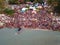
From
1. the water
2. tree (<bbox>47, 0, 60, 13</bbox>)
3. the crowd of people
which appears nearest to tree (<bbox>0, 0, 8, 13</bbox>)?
the crowd of people

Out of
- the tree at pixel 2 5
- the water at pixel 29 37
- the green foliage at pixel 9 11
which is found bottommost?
the water at pixel 29 37

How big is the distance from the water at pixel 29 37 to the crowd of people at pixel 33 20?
72cm

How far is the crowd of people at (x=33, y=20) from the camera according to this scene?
1016cm

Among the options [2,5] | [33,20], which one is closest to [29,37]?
[33,20]

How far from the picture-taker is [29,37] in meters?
8.45

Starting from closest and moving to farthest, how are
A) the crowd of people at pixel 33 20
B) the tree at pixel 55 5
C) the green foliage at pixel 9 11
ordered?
the crowd of people at pixel 33 20 < the green foliage at pixel 9 11 < the tree at pixel 55 5

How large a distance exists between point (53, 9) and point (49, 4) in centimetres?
47

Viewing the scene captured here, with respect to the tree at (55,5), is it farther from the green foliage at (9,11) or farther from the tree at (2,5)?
the tree at (2,5)

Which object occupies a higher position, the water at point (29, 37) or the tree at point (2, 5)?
the tree at point (2, 5)

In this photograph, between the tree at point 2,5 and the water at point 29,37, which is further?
the tree at point 2,5

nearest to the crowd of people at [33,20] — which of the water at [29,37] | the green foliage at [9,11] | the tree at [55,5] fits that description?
the green foliage at [9,11]

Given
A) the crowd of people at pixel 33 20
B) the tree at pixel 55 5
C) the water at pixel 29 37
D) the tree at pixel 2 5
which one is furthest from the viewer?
the tree at pixel 2 5

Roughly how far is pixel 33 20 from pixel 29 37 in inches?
98.7

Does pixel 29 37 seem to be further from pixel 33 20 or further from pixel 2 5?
pixel 2 5
